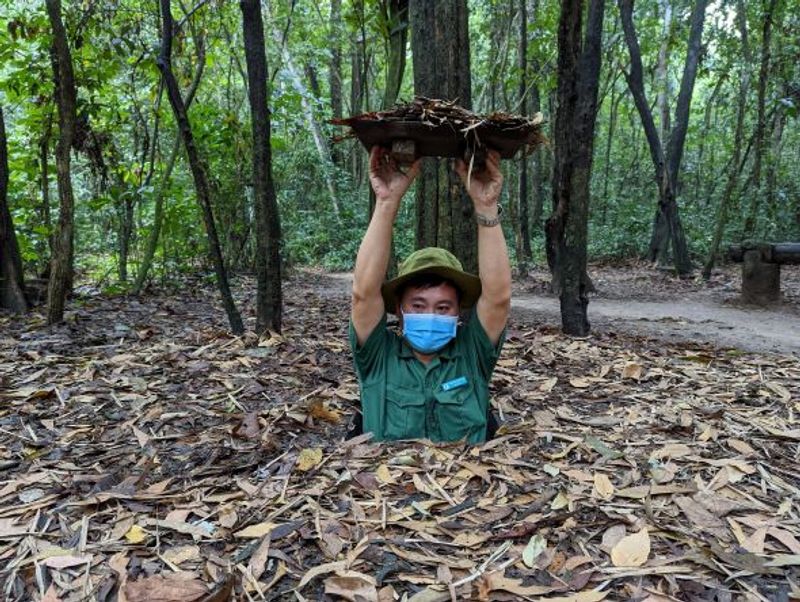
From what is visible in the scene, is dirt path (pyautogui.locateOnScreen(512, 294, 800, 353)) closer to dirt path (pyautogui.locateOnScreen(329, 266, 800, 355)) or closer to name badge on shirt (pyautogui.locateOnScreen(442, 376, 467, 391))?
dirt path (pyautogui.locateOnScreen(329, 266, 800, 355))

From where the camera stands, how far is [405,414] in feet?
9.12

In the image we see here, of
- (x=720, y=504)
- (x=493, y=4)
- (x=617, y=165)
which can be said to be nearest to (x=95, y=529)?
(x=720, y=504)

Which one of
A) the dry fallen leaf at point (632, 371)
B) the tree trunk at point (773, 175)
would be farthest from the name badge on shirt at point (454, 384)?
the tree trunk at point (773, 175)

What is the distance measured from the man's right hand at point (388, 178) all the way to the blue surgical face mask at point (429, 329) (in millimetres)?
501

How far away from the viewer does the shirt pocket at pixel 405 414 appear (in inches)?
109

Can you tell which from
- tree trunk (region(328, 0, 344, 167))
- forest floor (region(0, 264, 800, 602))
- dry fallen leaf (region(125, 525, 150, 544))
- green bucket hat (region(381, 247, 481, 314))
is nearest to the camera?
forest floor (region(0, 264, 800, 602))

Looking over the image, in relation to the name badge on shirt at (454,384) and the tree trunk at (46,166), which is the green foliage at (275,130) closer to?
the tree trunk at (46,166)

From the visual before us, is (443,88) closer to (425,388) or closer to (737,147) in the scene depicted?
(425,388)

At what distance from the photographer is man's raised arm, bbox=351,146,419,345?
2.60 meters

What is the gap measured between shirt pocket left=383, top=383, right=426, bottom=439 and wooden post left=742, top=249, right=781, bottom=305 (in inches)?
283

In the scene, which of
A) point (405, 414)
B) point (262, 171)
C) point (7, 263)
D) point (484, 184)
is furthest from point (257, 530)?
point (7, 263)

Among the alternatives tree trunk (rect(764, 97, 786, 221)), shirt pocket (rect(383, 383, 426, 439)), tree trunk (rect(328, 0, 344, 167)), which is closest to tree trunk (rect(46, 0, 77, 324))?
shirt pocket (rect(383, 383, 426, 439))

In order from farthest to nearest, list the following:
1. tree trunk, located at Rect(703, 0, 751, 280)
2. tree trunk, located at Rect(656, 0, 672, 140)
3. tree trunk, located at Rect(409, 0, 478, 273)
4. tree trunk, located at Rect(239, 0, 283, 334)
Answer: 1. tree trunk, located at Rect(656, 0, 672, 140)
2. tree trunk, located at Rect(703, 0, 751, 280)
3. tree trunk, located at Rect(239, 0, 283, 334)
4. tree trunk, located at Rect(409, 0, 478, 273)

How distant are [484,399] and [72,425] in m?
2.00
